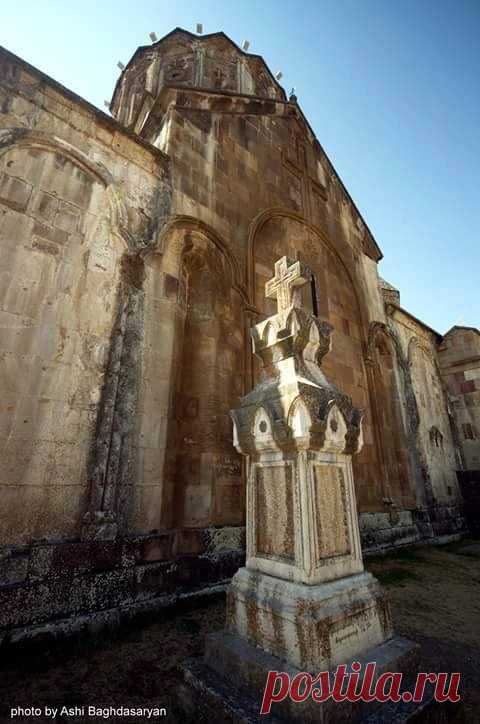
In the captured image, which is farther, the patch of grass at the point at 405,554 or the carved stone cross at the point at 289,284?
the patch of grass at the point at 405,554

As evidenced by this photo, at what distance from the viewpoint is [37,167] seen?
4395 millimetres

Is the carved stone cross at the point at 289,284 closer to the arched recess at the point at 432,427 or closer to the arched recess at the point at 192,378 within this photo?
the arched recess at the point at 192,378

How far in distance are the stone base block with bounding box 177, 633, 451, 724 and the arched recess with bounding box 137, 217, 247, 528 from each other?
7.08 feet

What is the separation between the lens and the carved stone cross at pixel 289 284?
3.11 meters

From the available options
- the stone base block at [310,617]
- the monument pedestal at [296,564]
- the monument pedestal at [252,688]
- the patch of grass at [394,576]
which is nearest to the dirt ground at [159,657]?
the monument pedestal at [252,688]

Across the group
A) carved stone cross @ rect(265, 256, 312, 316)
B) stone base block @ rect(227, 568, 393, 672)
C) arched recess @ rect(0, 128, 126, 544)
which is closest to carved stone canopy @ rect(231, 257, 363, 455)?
carved stone cross @ rect(265, 256, 312, 316)

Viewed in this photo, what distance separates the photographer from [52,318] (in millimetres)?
4000

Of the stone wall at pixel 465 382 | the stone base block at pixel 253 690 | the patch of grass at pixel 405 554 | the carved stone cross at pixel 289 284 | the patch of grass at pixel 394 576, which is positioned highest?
the stone wall at pixel 465 382

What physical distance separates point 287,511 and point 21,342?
3.30m

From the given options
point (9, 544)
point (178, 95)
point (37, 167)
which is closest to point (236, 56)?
point (178, 95)

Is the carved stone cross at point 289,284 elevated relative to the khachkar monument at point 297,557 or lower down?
elevated

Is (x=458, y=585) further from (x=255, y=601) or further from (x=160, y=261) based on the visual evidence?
(x=160, y=261)

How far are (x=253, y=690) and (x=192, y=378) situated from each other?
3.77 metres

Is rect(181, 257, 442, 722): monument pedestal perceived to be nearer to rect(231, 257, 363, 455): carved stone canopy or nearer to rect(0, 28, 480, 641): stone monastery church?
rect(231, 257, 363, 455): carved stone canopy
